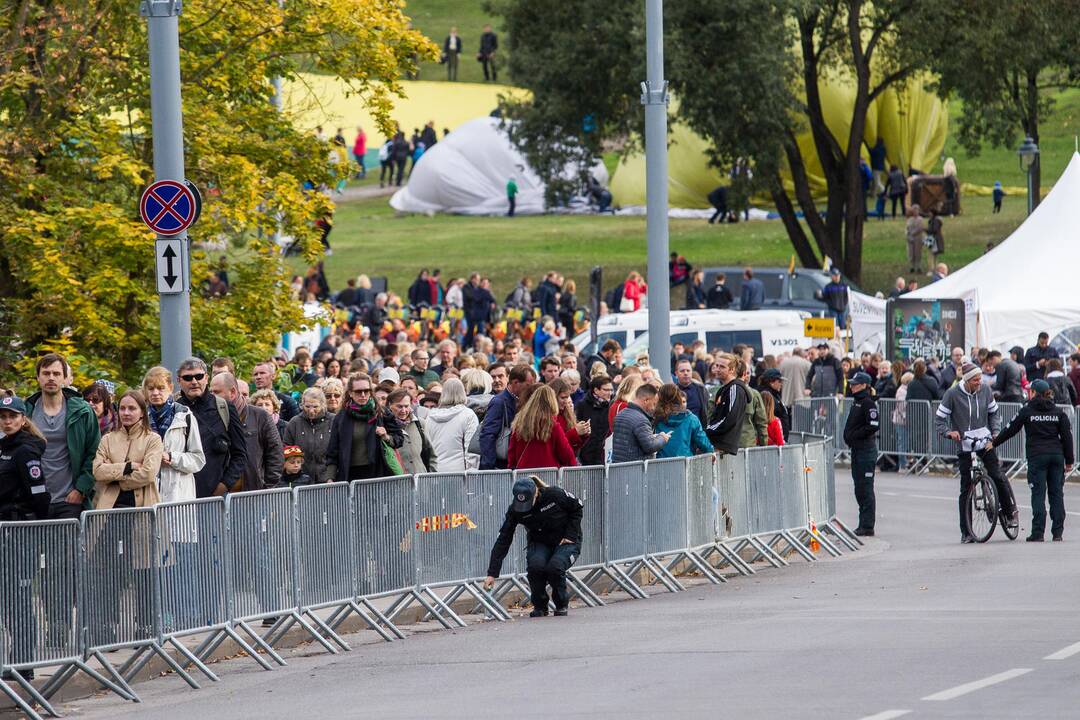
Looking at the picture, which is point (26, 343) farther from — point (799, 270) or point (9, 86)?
point (799, 270)

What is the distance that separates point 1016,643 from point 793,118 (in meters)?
33.7

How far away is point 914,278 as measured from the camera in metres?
48.3

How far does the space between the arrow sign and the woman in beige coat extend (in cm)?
270

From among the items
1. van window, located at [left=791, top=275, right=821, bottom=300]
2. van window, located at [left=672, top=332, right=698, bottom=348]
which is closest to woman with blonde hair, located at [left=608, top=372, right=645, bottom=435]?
van window, located at [left=672, top=332, right=698, bottom=348]

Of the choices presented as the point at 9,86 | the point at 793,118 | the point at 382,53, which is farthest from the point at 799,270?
the point at 9,86

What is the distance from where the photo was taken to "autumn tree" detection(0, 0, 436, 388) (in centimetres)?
1830

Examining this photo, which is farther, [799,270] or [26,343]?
[799,270]

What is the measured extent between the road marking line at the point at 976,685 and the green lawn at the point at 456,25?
7342cm

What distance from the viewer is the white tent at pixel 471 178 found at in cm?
6544

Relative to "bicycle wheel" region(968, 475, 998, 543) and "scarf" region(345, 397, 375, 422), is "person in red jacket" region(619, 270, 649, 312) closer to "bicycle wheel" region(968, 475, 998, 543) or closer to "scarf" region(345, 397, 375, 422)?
"bicycle wheel" region(968, 475, 998, 543)

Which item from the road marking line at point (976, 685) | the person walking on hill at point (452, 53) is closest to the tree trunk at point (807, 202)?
the person walking on hill at point (452, 53)

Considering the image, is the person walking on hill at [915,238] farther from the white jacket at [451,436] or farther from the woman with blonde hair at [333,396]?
the woman with blonde hair at [333,396]

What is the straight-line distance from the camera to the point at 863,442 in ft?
70.7

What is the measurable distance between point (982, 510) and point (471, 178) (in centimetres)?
4754
